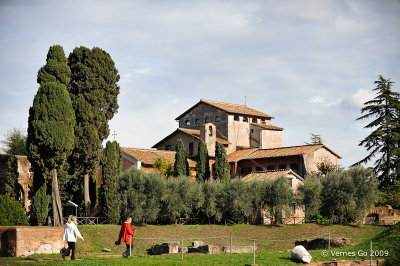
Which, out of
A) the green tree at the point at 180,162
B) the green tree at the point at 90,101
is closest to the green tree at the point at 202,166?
the green tree at the point at 180,162

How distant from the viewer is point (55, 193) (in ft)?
112

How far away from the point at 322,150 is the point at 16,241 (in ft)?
129

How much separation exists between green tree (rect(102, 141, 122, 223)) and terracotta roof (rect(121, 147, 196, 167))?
10.3 m

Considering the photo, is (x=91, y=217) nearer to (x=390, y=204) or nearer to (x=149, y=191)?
(x=149, y=191)

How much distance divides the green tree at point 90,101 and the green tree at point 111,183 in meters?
0.83

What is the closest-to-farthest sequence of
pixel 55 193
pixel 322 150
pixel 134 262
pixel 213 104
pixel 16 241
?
pixel 134 262
pixel 16 241
pixel 55 193
pixel 322 150
pixel 213 104

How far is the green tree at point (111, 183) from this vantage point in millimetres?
40438

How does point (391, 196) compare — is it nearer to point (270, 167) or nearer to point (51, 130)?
point (270, 167)

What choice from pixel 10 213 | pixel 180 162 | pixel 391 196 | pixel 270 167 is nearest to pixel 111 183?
pixel 180 162

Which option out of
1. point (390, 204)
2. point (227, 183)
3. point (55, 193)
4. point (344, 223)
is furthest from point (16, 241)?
point (390, 204)

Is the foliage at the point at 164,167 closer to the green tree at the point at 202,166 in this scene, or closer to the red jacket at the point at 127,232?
the green tree at the point at 202,166

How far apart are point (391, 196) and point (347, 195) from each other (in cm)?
694

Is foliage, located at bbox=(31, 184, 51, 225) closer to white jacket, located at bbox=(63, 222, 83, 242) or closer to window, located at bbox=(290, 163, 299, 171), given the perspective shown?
white jacket, located at bbox=(63, 222, 83, 242)

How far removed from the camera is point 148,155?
5425 centimetres
